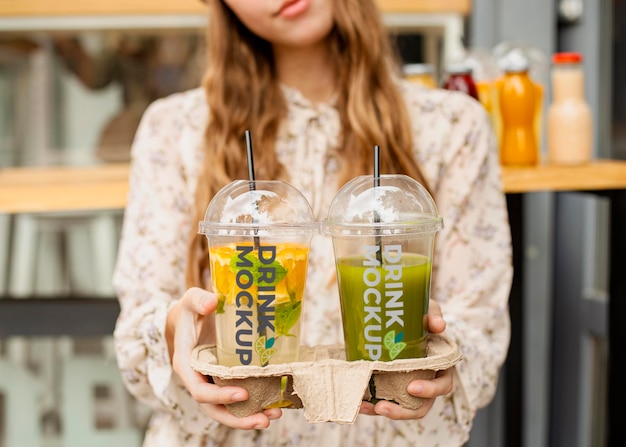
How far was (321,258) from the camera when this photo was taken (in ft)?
4.94

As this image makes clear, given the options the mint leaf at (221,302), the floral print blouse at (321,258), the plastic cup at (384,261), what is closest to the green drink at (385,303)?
the plastic cup at (384,261)

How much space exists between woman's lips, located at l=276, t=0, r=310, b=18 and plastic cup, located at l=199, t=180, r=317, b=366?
473mm

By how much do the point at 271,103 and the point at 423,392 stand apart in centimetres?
73

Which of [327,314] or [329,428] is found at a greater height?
[327,314]

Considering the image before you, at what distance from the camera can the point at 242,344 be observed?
Result: 39.2 inches

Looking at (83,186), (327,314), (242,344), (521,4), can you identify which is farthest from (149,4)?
(242,344)

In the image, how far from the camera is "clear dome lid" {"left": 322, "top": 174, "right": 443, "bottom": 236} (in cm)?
97

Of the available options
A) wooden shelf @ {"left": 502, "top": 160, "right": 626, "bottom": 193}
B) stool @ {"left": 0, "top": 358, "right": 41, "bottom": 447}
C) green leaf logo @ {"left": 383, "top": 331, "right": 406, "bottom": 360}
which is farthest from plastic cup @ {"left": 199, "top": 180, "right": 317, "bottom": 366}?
stool @ {"left": 0, "top": 358, "right": 41, "bottom": 447}

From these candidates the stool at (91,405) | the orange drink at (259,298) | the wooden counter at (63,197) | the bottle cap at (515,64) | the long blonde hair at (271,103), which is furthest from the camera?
the stool at (91,405)

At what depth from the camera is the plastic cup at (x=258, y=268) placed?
0.97 metres

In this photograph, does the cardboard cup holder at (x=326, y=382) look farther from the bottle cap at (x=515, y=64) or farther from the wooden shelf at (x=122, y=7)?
the wooden shelf at (x=122, y=7)

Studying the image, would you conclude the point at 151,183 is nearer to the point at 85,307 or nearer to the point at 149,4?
the point at 85,307

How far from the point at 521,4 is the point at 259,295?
2.04 metres

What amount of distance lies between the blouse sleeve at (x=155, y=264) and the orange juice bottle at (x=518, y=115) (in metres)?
0.83
